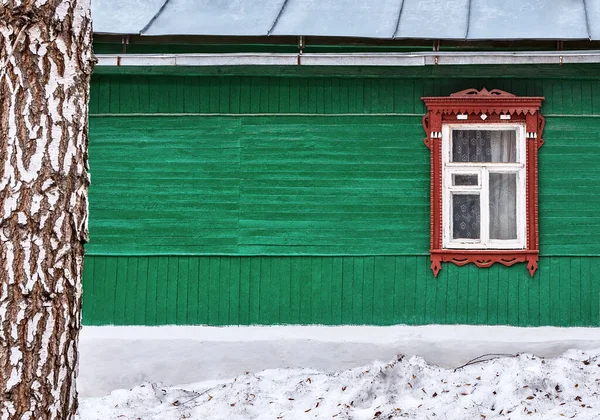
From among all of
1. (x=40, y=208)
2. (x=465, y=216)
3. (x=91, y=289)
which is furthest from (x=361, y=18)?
(x=40, y=208)

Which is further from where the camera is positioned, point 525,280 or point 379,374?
point 525,280

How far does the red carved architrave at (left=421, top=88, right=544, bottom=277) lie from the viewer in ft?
22.3

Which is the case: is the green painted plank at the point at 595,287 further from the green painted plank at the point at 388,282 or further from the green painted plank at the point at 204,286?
the green painted plank at the point at 204,286

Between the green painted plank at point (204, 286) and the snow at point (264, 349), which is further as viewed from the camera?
the green painted plank at point (204, 286)

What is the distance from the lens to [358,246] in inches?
272

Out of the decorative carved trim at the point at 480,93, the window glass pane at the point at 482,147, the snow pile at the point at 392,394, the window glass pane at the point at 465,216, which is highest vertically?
the decorative carved trim at the point at 480,93

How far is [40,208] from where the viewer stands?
2.87 meters

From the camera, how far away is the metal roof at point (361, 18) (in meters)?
6.39

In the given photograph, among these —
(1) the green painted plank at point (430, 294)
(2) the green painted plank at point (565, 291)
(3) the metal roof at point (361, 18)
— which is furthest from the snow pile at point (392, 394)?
(3) the metal roof at point (361, 18)

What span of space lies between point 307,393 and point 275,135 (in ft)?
7.19

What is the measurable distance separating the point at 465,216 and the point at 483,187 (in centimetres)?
29

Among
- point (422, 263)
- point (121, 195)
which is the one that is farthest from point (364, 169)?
point (121, 195)

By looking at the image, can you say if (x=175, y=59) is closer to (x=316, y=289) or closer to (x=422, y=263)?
(x=316, y=289)

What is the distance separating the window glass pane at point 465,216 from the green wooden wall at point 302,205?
0.89ft
